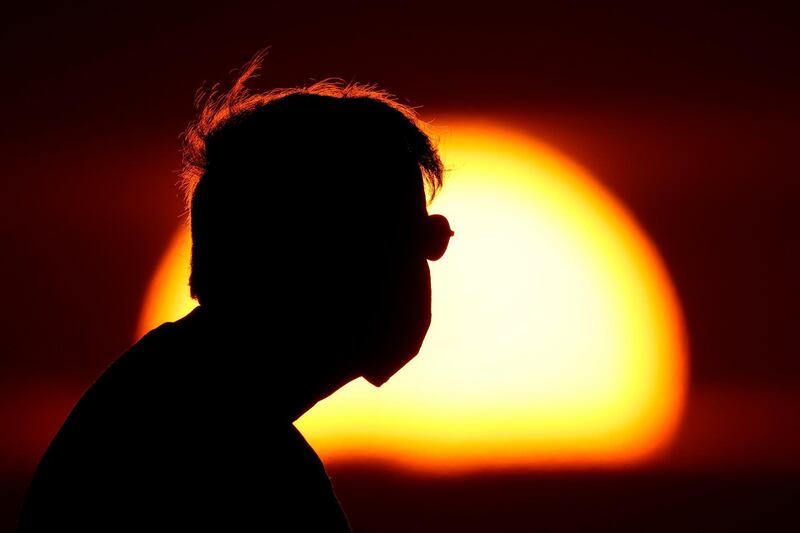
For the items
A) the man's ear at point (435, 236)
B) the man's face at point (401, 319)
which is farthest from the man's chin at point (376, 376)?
the man's ear at point (435, 236)

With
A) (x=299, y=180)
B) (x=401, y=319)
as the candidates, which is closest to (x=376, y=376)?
(x=401, y=319)

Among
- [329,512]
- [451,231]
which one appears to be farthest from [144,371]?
[451,231]

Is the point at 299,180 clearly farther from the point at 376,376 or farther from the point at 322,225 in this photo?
the point at 376,376

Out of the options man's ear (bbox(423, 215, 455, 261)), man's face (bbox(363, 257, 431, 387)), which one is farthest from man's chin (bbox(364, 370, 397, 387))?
man's ear (bbox(423, 215, 455, 261))

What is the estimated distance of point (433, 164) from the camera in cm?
69

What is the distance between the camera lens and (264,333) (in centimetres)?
58

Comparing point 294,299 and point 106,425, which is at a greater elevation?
point 294,299

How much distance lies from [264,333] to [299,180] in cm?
12

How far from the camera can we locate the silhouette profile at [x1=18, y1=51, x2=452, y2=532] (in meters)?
0.51

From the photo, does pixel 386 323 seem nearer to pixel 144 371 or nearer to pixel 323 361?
pixel 323 361

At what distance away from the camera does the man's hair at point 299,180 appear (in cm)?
59

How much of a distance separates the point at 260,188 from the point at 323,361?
139 mm

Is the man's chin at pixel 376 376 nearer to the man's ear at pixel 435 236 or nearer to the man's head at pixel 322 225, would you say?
the man's head at pixel 322 225

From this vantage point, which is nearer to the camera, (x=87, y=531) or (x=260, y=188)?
(x=87, y=531)
